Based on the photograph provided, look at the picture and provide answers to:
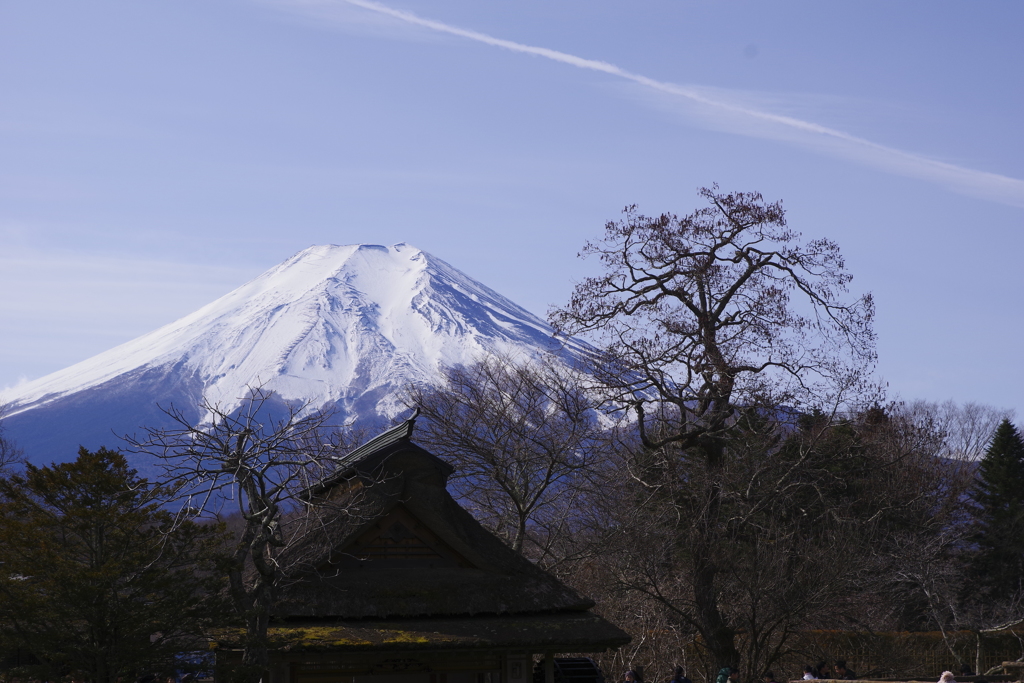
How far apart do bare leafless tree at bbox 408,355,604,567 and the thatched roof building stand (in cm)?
779

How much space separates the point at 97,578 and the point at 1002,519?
36.6 m

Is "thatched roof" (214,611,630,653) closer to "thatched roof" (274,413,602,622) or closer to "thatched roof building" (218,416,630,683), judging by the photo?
"thatched roof building" (218,416,630,683)

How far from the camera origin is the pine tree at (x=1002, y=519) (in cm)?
3919

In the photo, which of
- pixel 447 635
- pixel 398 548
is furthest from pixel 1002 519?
pixel 447 635

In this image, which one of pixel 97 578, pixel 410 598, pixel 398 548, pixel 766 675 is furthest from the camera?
pixel 766 675

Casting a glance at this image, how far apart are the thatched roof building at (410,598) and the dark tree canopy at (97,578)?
0.84 meters

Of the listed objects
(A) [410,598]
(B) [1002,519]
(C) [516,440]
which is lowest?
(A) [410,598]

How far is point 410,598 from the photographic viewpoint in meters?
14.8

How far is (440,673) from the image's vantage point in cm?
1518

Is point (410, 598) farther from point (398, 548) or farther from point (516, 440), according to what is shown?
point (516, 440)

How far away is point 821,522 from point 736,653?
21.0 feet

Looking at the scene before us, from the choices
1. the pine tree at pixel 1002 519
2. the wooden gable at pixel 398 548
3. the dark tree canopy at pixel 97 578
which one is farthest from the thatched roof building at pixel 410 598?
the pine tree at pixel 1002 519

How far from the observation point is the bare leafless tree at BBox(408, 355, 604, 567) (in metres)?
24.9

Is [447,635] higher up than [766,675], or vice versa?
[447,635]
